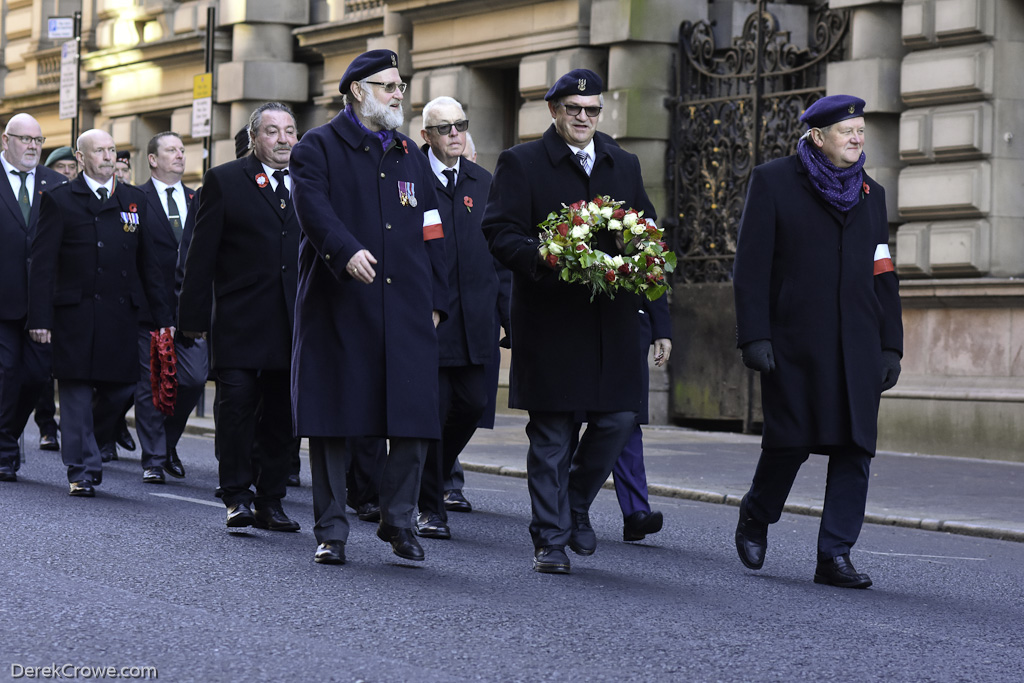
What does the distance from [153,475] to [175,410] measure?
46cm

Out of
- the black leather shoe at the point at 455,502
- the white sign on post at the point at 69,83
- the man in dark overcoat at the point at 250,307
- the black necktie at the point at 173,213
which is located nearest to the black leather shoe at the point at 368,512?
the man in dark overcoat at the point at 250,307

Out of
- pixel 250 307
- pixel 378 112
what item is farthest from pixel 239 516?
pixel 378 112

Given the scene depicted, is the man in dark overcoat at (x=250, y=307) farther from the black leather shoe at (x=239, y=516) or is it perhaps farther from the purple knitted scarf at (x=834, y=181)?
the purple knitted scarf at (x=834, y=181)

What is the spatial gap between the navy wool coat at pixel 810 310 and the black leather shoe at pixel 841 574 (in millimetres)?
464

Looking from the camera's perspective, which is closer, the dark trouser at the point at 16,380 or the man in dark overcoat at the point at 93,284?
the man in dark overcoat at the point at 93,284

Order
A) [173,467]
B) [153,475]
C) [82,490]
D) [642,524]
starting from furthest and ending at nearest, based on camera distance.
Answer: [173,467]
[153,475]
[82,490]
[642,524]

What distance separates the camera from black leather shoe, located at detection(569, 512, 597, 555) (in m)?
7.68

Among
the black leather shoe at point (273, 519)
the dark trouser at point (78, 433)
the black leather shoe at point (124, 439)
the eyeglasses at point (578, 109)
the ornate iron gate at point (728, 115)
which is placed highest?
the ornate iron gate at point (728, 115)

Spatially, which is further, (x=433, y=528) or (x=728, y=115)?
(x=728, y=115)

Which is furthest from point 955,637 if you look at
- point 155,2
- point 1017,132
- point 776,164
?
point 155,2

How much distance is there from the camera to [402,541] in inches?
293

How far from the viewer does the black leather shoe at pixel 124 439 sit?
13078mm

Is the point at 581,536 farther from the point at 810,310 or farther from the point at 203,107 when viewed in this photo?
the point at 203,107

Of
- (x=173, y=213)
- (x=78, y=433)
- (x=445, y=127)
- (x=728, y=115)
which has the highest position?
(x=728, y=115)
